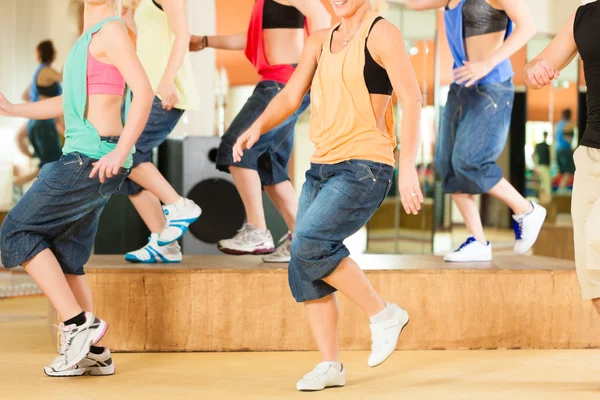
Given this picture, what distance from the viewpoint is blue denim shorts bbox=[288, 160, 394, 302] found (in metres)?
2.78

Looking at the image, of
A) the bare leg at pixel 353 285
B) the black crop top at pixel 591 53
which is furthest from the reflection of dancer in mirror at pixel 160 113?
the black crop top at pixel 591 53

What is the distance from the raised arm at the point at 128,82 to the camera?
115 inches

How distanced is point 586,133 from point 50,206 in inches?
63.5

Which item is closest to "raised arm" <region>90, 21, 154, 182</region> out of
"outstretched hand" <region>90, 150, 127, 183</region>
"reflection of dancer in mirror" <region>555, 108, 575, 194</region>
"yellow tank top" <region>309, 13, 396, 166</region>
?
"outstretched hand" <region>90, 150, 127, 183</region>

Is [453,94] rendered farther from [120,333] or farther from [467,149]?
[120,333]

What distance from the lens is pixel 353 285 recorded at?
9.30 ft

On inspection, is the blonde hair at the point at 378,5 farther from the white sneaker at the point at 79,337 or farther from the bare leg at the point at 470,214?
the bare leg at the point at 470,214

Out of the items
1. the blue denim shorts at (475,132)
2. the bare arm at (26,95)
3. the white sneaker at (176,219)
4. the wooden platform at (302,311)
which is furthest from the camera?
the bare arm at (26,95)

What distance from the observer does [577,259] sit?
9.39 ft

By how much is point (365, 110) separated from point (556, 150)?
18.4ft

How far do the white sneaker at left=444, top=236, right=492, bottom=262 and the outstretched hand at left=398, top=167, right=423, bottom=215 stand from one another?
1.54 m

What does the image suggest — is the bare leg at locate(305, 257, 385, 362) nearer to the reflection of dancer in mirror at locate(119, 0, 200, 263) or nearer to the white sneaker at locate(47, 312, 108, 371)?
the white sneaker at locate(47, 312, 108, 371)

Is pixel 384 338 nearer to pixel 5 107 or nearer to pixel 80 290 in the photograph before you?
pixel 80 290

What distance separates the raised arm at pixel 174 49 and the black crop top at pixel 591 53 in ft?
5.16
